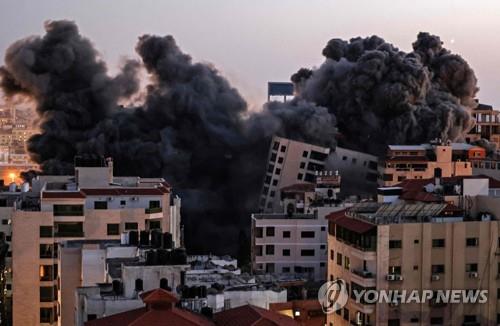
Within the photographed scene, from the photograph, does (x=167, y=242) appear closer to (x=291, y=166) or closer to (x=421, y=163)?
(x=291, y=166)

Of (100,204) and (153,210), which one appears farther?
(153,210)

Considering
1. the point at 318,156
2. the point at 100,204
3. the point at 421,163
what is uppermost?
the point at 318,156

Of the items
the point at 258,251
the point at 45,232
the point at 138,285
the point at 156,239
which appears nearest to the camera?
the point at 138,285

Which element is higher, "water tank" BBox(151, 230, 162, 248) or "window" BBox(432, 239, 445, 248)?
"water tank" BBox(151, 230, 162, 248)

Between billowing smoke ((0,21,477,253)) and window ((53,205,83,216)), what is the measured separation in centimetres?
2406

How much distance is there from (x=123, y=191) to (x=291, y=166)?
79.1ft

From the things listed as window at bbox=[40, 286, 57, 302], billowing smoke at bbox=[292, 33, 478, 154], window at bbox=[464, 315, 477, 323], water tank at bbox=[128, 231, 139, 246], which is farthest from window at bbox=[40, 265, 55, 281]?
billowing smoke at bbox=[292, 33, 478, 154]

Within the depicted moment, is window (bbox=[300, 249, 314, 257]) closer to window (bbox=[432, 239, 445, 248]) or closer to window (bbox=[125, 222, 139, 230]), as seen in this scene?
window (bbox=[125, 222, 139, 230])

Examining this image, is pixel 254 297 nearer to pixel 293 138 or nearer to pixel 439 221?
pixel 439 221

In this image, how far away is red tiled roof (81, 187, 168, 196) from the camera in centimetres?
3722

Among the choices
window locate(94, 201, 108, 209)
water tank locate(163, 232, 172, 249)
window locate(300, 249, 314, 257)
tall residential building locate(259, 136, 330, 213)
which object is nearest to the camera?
water tank locate(163, 232, 172, 249)

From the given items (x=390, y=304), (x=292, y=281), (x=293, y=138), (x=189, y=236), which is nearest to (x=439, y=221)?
(x=390, y=304)

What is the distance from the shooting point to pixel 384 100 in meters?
67.4

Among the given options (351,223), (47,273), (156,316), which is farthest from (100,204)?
(156,316)
